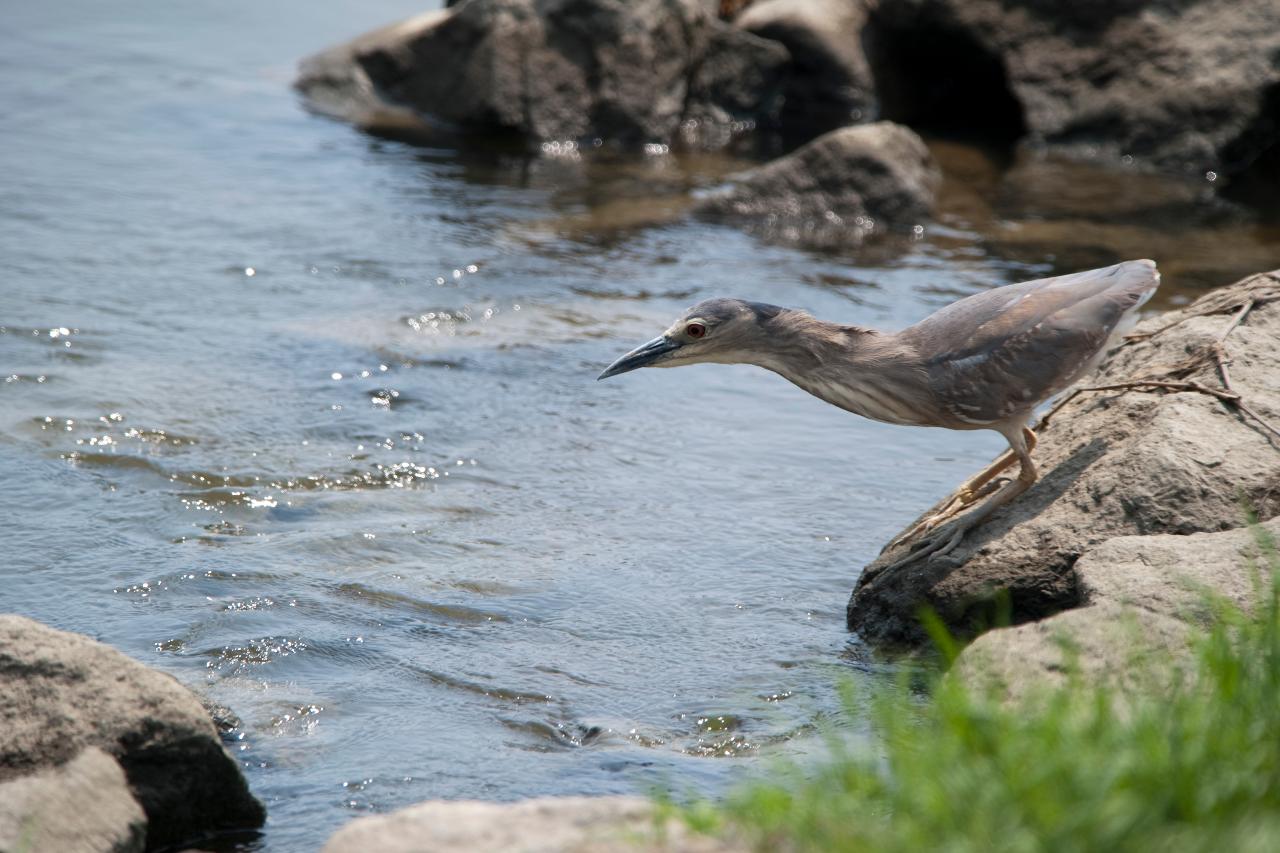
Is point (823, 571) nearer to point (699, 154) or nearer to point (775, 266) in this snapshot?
point (775, 266)

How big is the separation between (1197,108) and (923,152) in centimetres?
284

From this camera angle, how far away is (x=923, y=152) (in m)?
11.2

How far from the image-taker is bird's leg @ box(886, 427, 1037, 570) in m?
4.91

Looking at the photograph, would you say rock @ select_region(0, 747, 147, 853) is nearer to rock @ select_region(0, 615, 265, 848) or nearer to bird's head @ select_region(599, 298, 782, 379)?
rock @ select_region(0, 615, 265, 848)

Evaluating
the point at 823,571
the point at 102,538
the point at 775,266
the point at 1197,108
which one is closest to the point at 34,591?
the point at 102,538

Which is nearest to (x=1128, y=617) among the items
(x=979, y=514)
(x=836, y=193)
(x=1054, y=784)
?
(x=1054, y=784)

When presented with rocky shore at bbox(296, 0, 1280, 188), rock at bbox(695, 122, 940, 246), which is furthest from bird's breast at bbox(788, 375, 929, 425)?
rocky shore at bbox(296, 0, 1280, 188)

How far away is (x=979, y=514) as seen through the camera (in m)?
4.93

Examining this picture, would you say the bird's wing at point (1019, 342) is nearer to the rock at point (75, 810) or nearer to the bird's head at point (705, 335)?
the bird's head at point (705, 335)

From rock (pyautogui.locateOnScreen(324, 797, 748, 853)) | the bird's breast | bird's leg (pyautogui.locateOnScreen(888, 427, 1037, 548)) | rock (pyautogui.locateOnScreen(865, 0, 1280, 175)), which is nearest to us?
rock (pyautogui.locateOnScreen(324, 797, 748, 853))

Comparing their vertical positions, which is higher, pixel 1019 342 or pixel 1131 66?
pixel 1131 66

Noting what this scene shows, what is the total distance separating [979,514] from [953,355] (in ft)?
1.80

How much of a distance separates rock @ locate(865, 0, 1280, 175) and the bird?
8.02 metres

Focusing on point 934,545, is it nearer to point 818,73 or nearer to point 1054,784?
point 1054,784
